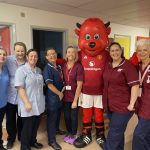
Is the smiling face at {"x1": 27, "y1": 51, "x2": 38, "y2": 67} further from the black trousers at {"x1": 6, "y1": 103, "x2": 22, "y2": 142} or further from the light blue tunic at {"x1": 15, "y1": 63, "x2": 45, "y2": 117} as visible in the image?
the black trousers at {"x1": 6, "y1": 103, "x2": 22, "y2": 142}

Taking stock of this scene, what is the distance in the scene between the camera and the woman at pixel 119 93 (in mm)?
1986

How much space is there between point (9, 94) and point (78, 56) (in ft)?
3.21

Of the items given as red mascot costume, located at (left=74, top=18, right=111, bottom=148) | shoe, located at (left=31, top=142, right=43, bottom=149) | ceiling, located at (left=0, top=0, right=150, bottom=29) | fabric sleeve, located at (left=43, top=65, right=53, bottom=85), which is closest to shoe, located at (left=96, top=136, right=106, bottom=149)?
red mascot costume, located at (left=74, top=18, right=111, bottom=148)

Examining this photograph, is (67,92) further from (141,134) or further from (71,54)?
(141,134)

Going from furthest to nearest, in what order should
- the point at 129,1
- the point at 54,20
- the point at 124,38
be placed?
the point at 124,38
the point at 54,20
the point at 129,1

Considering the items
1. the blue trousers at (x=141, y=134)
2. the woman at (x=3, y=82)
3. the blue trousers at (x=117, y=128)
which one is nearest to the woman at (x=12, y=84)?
the woman at (x=3, y=82)

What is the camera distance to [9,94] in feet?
7.43

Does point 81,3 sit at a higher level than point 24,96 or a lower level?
higher

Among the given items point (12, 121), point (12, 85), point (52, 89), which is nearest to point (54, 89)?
point (52, 89)

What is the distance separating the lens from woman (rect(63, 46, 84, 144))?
2.42m

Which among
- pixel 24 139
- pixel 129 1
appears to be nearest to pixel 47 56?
pixel 24 139

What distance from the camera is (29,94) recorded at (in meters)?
2.09

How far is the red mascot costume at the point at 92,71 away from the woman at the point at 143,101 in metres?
0.58

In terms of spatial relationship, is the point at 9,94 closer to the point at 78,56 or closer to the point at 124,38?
the point at 78,56
